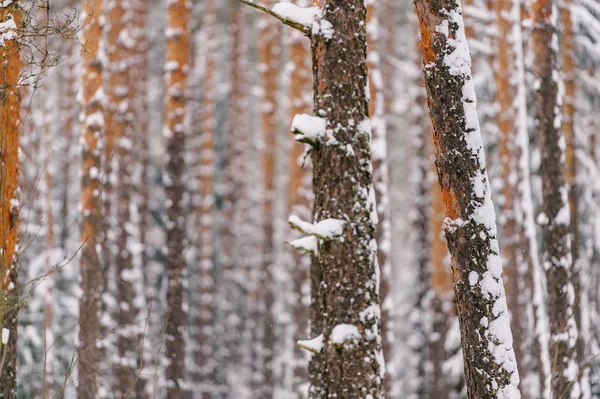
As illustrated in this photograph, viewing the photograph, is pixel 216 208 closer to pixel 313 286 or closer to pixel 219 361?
pixel 219 361

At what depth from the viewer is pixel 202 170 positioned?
62.7ft

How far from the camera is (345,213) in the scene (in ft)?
19.1

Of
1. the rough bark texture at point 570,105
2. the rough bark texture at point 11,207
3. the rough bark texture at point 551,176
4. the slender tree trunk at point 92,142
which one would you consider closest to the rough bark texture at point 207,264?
the slender tree trunk at point 92,142

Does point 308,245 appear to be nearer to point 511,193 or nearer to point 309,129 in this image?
point 309,129

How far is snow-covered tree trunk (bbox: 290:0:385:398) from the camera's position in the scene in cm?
576

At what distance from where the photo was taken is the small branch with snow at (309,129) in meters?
5.79

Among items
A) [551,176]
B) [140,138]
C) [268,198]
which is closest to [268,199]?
[268,198]

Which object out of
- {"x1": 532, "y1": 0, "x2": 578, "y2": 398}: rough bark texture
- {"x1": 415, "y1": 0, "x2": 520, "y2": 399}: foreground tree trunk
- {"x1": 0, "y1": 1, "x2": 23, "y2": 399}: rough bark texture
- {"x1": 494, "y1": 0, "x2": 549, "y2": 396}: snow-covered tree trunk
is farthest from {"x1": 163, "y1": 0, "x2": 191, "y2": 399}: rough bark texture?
{"x1": 415, "y1": 0, "x2": 520, "y2": 399}: foreground tree trunk

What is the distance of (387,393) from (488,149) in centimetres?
699

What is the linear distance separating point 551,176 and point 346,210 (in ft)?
13.2

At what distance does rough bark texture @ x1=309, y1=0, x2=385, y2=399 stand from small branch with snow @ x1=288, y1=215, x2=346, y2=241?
0.04m

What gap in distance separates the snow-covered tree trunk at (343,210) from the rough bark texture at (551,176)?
147 inches

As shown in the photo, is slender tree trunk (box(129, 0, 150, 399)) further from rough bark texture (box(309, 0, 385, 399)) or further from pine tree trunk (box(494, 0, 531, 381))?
rough bark texture (box(309, 0, 385, 399))

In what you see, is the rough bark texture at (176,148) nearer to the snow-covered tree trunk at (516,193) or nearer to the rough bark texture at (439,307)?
the snow-covered tree trunk at (516,193)
